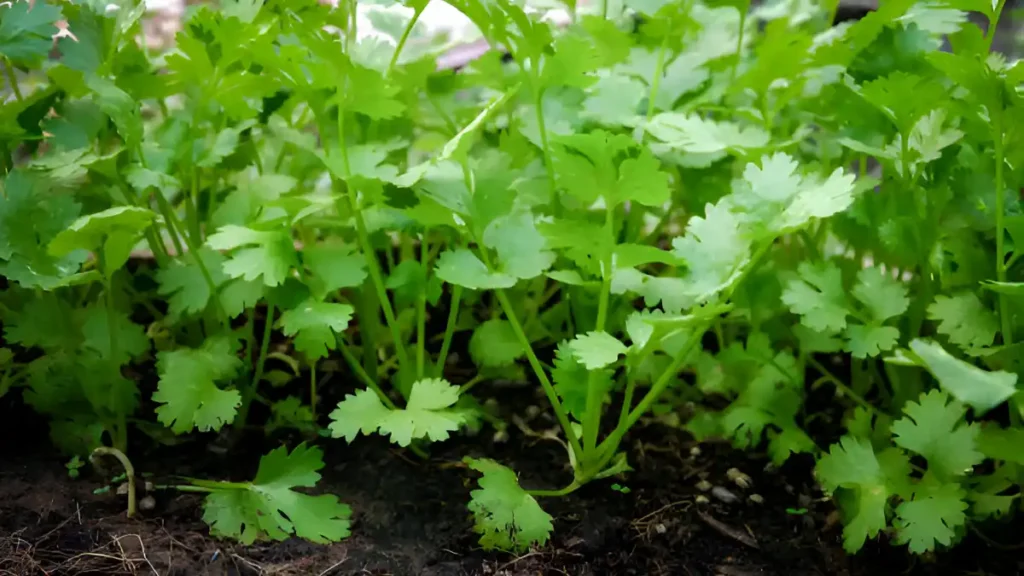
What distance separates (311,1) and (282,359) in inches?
18.5

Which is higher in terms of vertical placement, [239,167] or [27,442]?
[239,167]

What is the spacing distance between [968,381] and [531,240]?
40 centimetres

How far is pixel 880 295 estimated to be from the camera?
2.60 ft

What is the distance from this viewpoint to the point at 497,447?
0.92m

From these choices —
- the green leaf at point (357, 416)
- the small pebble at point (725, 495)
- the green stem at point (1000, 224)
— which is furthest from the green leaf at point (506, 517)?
the green stem at point (1000, 224)

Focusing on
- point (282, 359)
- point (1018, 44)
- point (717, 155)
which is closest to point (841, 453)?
point (717, 155)

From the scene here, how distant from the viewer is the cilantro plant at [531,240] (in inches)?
27.6

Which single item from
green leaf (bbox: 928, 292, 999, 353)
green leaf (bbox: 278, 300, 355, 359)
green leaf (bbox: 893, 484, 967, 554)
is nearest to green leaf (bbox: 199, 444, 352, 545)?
green leaf (bbox: 278, 300, 355, 359)

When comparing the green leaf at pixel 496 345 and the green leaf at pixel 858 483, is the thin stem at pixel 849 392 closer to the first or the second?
the green leaf at pixel 858 483

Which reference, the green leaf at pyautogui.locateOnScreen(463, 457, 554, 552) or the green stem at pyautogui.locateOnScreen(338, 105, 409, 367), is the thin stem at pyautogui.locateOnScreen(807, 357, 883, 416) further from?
the green stem at pyautogui.locateOnScreen(338, 105, 409, 367)

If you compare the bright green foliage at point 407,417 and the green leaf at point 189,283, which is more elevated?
the green leaf at point 189,283

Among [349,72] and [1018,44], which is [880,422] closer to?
[349,72]

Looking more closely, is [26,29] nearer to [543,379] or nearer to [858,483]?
[543,379]

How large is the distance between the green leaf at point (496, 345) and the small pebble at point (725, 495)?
0.28 m
